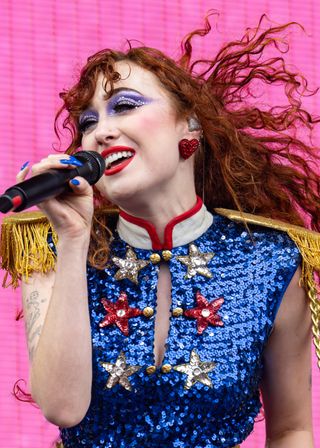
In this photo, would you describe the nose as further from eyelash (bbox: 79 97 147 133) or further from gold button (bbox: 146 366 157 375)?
gold button (bbox: 146 366 157 375)

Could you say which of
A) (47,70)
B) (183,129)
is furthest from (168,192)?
(47,70)

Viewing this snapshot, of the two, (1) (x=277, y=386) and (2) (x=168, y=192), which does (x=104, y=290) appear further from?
(1) (x=277, y=386)

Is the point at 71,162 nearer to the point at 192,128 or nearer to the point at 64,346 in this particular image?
the point at 64,346

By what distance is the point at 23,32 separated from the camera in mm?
3875

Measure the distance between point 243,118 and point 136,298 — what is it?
0.54m

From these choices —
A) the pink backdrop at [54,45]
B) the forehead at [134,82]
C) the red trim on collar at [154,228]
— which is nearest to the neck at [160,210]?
the red trim on collar at [154,228]

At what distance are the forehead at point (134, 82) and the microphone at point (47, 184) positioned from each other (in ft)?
1.37

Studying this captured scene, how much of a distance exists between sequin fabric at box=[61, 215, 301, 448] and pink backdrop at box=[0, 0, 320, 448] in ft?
3.34

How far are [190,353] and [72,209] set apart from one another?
47cm

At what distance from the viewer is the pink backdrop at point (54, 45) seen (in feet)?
12.4

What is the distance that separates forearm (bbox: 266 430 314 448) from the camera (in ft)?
9.39

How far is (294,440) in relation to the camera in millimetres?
2865

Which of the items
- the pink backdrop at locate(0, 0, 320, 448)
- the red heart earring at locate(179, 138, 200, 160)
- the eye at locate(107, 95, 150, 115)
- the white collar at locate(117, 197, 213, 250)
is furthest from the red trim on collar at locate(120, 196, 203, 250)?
the pink backdrop at locate(0, 0, 320, 448)

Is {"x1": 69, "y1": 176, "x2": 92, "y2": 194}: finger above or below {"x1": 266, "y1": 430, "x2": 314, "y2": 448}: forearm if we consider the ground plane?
above
